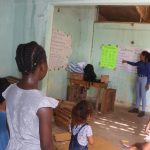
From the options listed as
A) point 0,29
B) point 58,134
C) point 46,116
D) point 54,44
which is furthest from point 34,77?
point 54,44

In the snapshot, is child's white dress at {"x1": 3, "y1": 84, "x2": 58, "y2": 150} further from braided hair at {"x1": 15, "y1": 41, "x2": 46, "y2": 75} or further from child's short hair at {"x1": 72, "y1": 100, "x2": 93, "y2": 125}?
child's short hair at {"x1": 72, "y1": 100, "x2": 93, "y2": 125}

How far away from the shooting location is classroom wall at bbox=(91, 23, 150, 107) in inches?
245

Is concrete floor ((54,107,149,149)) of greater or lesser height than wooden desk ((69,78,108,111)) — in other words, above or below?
below

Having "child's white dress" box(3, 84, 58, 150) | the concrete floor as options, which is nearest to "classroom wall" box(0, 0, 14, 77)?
the concrete floor

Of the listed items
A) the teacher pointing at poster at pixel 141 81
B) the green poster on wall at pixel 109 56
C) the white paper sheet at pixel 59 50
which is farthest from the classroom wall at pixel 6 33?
the green poster on wall at pixel 109 56

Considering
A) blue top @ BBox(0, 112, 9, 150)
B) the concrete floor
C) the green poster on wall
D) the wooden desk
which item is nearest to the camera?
blue top @ BBox(0, 112, 9, 150)

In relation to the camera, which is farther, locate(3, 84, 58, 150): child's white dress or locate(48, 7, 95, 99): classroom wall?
locate(48, 7, 95, 99): classroom wall

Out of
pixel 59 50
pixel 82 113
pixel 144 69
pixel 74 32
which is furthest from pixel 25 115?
pixel 74 32

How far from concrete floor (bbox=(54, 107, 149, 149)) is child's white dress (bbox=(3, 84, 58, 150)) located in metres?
2.70

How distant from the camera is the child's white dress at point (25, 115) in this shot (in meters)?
1.24

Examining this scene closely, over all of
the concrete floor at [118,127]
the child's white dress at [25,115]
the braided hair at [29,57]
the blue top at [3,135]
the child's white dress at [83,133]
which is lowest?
the concrete floor at [118,127]

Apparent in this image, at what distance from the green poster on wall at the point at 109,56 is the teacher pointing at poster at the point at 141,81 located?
582 mm

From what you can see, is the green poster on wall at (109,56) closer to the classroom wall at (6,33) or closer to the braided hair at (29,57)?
the classroom wall at (6,33)

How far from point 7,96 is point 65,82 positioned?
4835 mm
